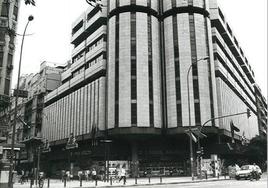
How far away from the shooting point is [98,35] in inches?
2453

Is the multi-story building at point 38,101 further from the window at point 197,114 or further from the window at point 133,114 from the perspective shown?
the window at point 197,114

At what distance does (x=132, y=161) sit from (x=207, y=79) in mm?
17934

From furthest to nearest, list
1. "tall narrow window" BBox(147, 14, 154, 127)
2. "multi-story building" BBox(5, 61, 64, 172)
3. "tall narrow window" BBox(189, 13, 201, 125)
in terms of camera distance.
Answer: "multi-story building" BBox(5, 61, 64, 172)
"tall narrow window" BBox(147, 14, 154, 127)
"tall narrow window" BBox(189, 13, 201, 125)

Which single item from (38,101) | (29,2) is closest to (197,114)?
(29,2)

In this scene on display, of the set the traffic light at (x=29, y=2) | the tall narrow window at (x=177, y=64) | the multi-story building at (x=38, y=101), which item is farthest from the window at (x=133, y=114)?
the traffic light at (x=29, y=2)

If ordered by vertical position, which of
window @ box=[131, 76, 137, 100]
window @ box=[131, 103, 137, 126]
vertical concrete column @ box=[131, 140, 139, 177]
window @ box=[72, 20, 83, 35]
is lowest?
vertical concrete column @ box=[131, 140, 139, 177]

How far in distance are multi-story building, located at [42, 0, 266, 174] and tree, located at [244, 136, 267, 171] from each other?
303 inches

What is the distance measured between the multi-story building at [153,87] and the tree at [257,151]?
7.70 metres

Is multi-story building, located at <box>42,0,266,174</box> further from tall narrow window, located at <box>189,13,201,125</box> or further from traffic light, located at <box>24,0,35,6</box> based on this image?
traffic light, located at <box>24,0,35,6</box>

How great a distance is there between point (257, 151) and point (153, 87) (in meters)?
27.9

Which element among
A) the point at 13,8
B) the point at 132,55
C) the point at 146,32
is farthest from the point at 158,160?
the point at 13,8

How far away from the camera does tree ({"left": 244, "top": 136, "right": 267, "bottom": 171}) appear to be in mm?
65875

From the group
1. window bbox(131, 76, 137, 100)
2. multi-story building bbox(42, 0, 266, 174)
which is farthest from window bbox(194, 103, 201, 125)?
window bbox(131, 76, 137, 100)

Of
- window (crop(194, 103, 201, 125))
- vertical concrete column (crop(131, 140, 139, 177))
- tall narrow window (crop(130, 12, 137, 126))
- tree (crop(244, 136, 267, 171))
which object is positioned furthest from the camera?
tree (crop(244, 136, 267, 171))
